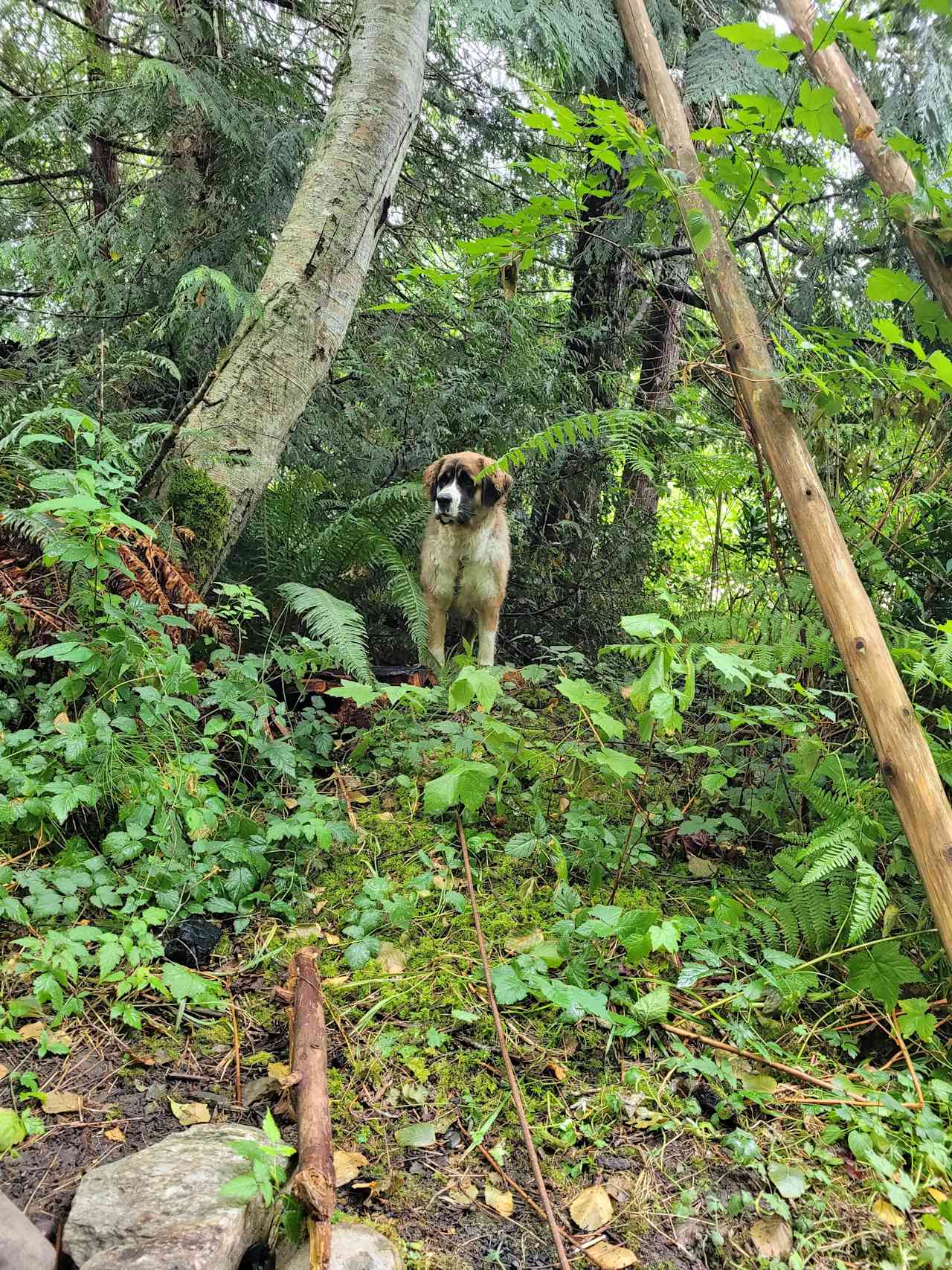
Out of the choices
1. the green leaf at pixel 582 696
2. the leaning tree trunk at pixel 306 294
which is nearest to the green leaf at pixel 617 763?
the green leaf at pixel 582 696

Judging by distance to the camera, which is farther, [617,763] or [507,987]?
[617,763]

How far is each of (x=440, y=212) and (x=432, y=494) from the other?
3.09m

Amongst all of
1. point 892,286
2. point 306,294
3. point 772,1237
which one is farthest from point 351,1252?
point 306,294

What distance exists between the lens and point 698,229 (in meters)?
3.20

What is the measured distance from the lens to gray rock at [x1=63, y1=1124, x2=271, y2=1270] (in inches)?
68.1

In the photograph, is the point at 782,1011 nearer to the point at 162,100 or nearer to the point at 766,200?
the point at 766,200

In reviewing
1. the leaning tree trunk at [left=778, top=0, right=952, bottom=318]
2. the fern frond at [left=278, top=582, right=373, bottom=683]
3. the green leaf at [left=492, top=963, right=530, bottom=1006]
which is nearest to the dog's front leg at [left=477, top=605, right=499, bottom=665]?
the fern frond at [left=278, top=582, right=373, bottom=683]

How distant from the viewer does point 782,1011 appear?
2.81 m

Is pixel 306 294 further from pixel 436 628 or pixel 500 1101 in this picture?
pixel 500 1101

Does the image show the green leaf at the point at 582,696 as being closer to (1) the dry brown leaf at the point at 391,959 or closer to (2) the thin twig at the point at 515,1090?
(2) the thin twig at the point at 515,1090

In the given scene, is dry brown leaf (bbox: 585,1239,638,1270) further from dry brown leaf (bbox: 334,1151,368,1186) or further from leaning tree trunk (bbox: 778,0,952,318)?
leaning tree trunk (bbox: 778,0,952,318)

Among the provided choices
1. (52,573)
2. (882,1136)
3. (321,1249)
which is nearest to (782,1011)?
(882,1136)

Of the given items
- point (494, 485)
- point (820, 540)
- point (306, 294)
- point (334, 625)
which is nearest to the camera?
point (820, 540)

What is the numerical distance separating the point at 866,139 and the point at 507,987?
352 cm
